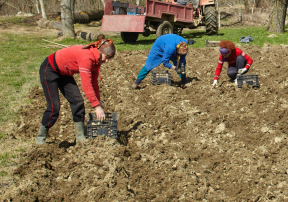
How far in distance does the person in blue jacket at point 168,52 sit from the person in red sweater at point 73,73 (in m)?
2.39

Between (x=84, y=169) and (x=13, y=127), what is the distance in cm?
195

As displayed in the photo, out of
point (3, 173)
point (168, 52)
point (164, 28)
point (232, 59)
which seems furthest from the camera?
point (164, 28)

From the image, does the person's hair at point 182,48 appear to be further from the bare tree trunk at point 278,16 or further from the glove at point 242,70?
the bare tree trunk at point 278,16

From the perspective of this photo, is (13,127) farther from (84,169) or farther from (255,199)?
(255,199)

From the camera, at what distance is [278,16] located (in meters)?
12.9

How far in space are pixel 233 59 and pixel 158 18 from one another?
580cm

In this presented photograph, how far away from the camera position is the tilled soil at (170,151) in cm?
307

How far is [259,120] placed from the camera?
15.4ft

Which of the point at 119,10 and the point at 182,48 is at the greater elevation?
the point at 119,10

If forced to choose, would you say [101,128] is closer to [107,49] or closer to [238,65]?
[107,49]

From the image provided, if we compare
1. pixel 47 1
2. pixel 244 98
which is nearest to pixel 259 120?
pixel 244 98

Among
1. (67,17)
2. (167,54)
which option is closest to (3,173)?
(167,54)

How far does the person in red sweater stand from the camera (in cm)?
327

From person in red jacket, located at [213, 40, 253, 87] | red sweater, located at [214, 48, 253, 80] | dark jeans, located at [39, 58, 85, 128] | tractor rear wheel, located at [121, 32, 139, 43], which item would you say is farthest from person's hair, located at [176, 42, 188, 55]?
tractor rear wheel, located at [121, 32, 139, 43]
